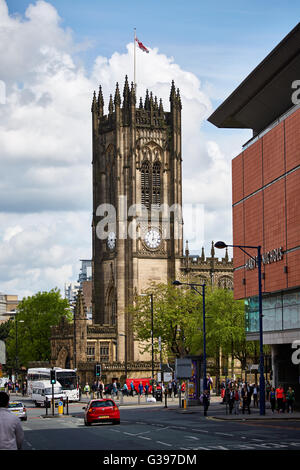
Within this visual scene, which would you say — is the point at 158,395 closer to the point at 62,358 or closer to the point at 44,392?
the point at 44,392

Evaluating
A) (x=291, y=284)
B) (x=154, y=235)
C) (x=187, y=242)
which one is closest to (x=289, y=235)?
(x=291, y=284)

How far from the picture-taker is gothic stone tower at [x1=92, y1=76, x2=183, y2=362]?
111125 mm

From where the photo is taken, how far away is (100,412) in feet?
134

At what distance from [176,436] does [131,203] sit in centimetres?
8192

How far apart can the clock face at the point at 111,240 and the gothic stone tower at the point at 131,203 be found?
0.13 meters

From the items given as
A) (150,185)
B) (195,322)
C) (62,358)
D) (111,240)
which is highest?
(150,185)

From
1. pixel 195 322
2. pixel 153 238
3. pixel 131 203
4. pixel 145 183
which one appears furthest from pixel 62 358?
pixel 195 322

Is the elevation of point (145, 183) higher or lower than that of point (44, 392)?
higher

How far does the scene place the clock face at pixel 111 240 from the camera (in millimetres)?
114287

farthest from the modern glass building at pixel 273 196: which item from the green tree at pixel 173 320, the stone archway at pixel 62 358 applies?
the stone archway at pixel 62 358

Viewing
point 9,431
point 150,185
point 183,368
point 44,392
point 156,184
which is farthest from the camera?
point 156,184

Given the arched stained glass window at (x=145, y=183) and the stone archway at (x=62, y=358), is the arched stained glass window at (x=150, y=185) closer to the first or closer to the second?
the arched stained glass window at (x=145, y=183)

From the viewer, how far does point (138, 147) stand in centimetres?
11550
